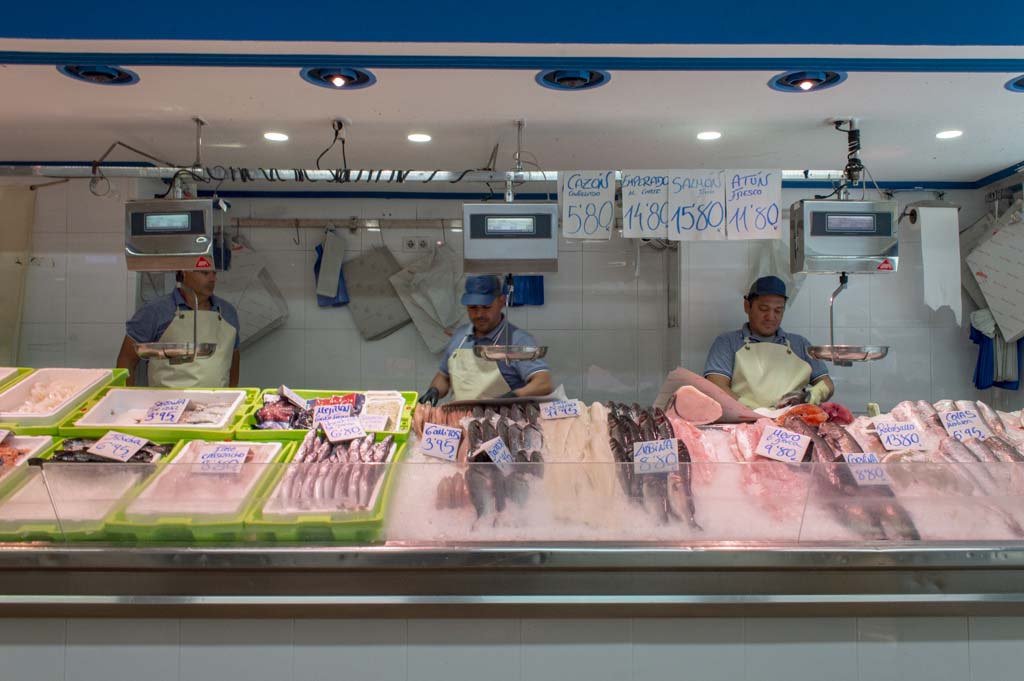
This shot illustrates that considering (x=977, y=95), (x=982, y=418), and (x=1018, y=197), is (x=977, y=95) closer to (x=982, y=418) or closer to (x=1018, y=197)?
(x=982, y=418)

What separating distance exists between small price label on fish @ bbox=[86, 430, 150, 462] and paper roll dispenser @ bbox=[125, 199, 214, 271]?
1054 mm

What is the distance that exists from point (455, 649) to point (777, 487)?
1124 millimetres

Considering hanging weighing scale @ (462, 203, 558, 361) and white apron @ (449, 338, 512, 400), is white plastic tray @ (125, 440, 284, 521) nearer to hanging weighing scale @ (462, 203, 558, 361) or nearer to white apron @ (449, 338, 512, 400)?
hanging weighing scale @ (462, 203, 558, 361)

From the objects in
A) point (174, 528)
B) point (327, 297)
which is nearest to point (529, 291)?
point (327, 297)

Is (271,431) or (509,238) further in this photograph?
(509,238)

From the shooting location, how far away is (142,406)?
302cm

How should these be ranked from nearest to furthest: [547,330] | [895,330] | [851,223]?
[851,223], [895,330], [547,330]

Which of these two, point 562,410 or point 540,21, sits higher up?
point 540,21

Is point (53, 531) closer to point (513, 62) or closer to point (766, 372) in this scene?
point (513, 62)

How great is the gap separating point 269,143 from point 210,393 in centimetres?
177

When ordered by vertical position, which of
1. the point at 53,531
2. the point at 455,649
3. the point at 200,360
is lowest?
the point at 455,649

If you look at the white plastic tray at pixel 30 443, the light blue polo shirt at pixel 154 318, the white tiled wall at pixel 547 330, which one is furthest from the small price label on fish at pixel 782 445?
the light blue polo shirt at pixel 154 318

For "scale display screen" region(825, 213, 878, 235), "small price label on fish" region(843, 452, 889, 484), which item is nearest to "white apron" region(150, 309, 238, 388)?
"scale display screen" region(825, 213, 878, 235)

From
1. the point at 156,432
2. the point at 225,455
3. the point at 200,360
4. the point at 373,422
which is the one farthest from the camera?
the point at 200,360
